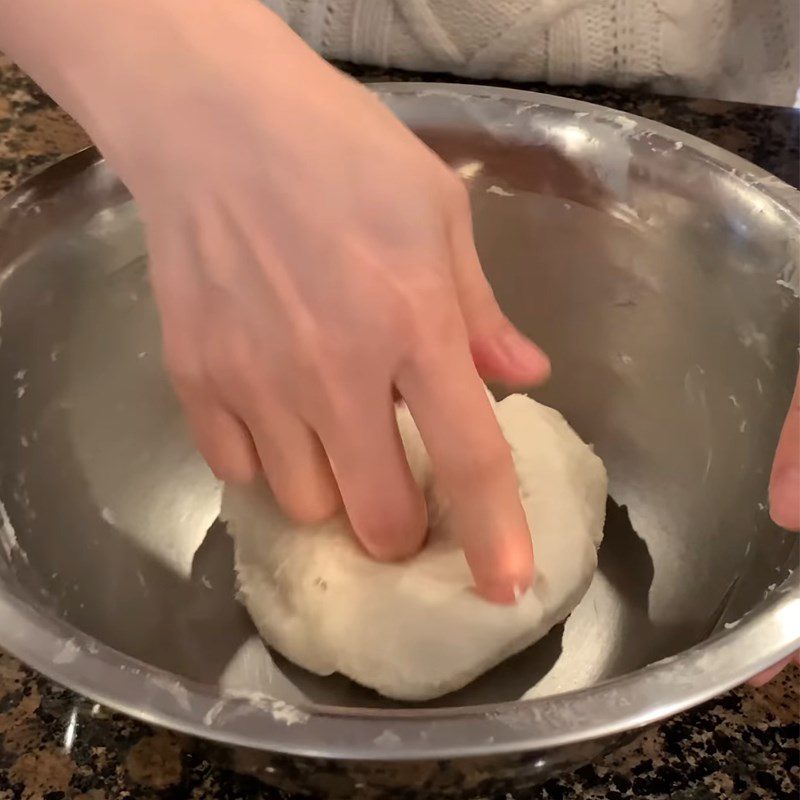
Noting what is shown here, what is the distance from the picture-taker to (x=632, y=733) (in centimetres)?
42

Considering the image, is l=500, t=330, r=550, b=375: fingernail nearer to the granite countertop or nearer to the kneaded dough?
the kneaded dough

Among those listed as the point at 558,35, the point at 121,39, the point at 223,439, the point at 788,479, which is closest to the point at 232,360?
the point at 223,439

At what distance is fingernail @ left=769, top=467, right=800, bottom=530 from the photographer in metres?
0.43

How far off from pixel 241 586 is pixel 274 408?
0.21m

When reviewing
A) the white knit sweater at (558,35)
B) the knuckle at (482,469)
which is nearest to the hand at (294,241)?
the knuckle at (482,469)

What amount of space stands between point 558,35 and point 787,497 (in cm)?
56

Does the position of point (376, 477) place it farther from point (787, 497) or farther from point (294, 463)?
point (787, 497)

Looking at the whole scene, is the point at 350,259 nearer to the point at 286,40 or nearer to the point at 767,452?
the point at 286,40

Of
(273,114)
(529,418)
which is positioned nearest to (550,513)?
(529,418)

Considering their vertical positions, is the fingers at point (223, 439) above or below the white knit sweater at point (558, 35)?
below

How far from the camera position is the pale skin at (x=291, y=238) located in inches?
17.4

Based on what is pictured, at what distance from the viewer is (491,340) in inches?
21.7

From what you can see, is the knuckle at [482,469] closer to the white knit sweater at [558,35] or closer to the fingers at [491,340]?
the fingers at [491,340]

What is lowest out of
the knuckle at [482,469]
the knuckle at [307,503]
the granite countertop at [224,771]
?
the granite countertop at [224,771]
